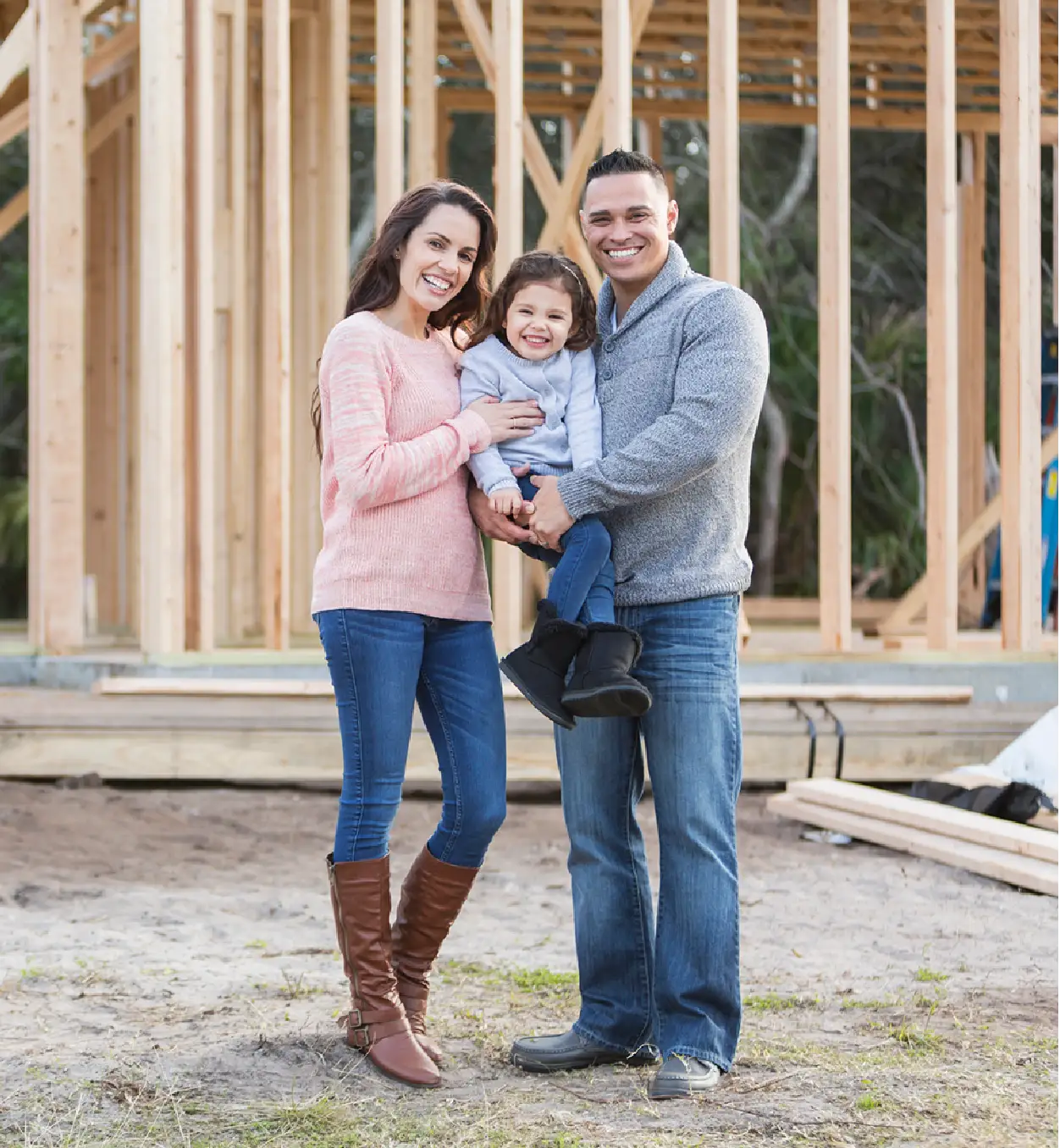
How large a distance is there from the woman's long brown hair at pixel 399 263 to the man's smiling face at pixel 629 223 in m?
0.26

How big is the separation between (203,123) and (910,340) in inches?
552

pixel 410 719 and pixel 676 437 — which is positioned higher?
pixel 676 437

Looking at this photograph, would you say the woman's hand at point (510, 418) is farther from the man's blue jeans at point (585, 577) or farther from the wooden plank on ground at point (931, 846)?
the wooden plank on ground at point (931, 846)

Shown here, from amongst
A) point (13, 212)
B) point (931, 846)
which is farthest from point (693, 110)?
point (931, 846)

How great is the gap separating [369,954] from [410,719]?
0.50 meters

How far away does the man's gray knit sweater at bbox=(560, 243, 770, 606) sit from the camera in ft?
9.61

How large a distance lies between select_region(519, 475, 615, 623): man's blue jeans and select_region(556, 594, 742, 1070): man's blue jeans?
0.45 feet

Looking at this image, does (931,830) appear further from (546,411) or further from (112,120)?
(112,120)

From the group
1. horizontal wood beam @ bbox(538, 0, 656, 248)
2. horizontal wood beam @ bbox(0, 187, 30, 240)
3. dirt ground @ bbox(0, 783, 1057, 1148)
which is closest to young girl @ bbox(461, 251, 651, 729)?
dirt ground @ bbox(0, 783, 1057, 1148)

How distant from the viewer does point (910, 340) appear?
19.7 metres

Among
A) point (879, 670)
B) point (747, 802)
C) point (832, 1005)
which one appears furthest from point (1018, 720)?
point (832, 1005)

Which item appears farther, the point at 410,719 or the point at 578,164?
the point at 578,164

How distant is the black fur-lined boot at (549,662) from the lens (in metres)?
2.96

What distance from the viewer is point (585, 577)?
2.98 m
